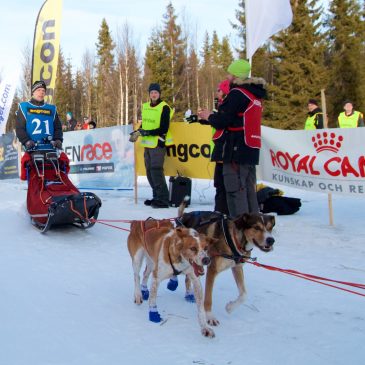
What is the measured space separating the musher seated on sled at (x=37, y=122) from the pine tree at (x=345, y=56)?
26.4 metres

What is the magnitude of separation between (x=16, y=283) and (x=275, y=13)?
4.96 metres

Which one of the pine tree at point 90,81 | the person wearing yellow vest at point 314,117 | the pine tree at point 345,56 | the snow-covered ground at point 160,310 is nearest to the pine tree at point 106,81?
the pine tree at point 90,81

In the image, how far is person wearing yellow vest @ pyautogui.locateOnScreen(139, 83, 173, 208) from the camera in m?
7.57

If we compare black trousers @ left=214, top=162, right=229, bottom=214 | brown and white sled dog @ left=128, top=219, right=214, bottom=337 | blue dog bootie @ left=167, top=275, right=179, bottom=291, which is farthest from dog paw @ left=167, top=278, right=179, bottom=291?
black trousers @ left=214, top=162, right=229, bottom=214

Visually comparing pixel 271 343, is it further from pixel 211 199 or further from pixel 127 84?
pixel 127 84

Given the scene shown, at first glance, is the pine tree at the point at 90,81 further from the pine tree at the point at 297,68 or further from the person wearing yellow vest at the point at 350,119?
the person wearing yellow vest at the point at 350,119

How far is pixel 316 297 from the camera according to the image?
3553 millimetres

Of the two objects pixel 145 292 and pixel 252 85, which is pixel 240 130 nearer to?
pixel 252 85

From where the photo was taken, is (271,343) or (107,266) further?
(107,266)

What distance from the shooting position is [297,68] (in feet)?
95.6

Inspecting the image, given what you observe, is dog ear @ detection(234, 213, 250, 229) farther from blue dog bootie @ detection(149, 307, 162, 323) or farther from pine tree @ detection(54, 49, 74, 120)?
pine tree @ detection(54, 49, 74, 120)

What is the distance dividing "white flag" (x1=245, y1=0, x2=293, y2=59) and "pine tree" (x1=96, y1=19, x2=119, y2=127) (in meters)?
34.5

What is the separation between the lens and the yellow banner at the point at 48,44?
9.44 meters

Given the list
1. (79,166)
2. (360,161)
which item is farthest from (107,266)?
(79,166)
